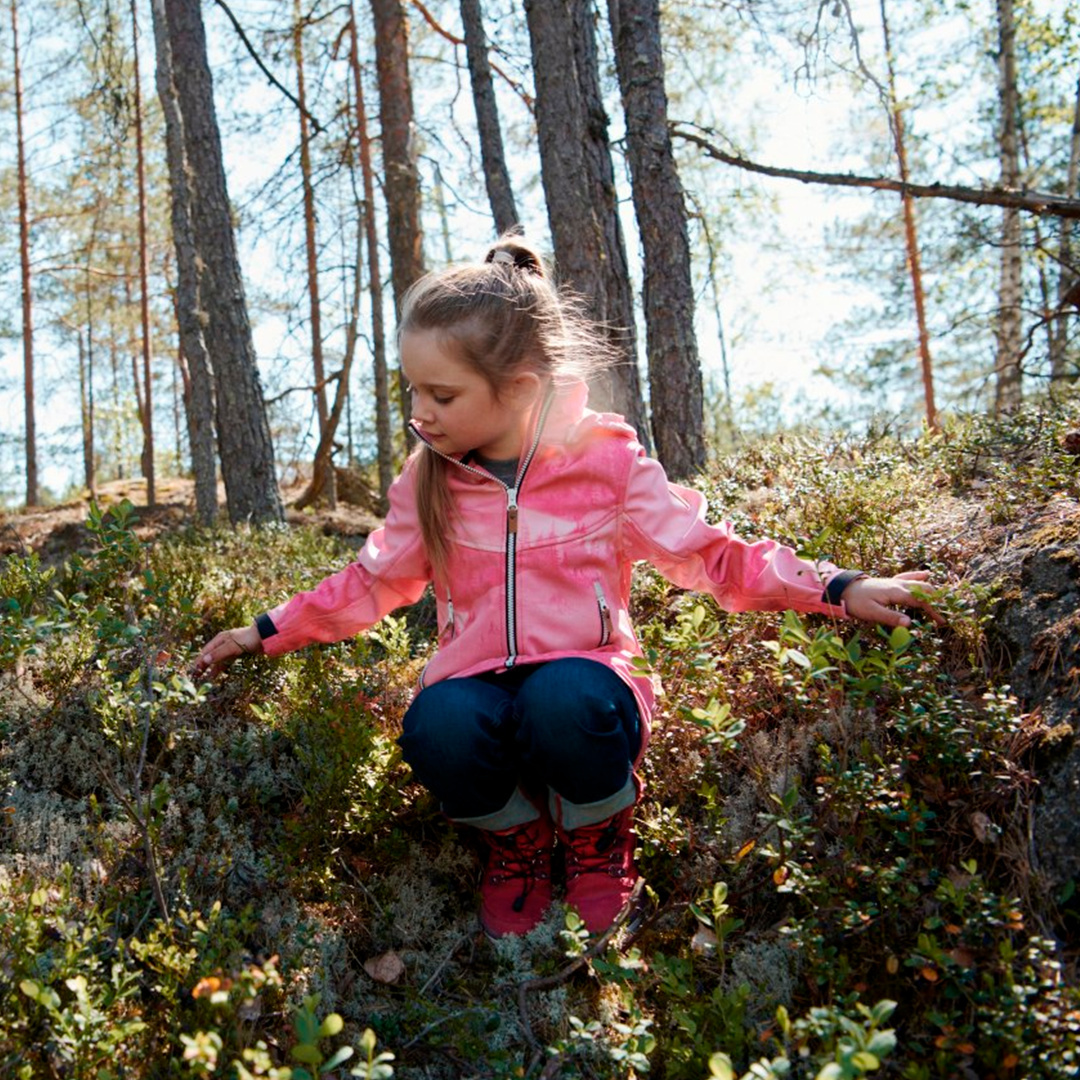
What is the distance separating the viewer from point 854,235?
62.4 feet

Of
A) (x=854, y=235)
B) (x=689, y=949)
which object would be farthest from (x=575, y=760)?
(x=854, y=235)

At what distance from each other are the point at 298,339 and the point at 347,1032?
1124cm

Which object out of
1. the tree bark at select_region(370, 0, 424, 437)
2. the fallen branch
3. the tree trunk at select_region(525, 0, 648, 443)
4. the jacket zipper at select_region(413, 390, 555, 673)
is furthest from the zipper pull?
the tree bark at select_region(370, 0, 424, 437)

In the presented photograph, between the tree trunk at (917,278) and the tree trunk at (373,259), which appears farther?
the tree trunk at (917,278)

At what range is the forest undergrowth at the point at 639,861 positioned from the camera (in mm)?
1975

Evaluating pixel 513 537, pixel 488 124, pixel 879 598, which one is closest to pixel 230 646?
pixel 513 537

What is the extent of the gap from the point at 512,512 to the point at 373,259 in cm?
1086

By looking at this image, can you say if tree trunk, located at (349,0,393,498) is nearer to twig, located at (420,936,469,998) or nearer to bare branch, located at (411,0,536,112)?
bare branch, located at (411,0,536,112)

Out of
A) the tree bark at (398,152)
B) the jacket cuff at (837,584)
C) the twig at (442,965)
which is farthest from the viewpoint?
the tree bark at (398,152)

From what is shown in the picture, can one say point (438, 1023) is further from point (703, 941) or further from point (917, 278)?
point (917, 278)

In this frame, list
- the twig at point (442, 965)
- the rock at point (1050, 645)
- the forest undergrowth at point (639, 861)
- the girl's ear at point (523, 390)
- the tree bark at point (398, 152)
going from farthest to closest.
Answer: the tree bark at point (398, 152) < the girl's ear at point (523, 390) < the twig at point (442, 965) < the rock at point (1050, 645) < the forest undergrowth at point (639, 861)

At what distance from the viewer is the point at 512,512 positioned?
2756 mm

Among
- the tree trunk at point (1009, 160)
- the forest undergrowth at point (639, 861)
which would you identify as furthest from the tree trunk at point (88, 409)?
the forest undergrowth at point (639, 861)

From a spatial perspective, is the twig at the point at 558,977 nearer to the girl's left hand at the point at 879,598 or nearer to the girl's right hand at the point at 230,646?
the girl's left hand at the point at 879,598
